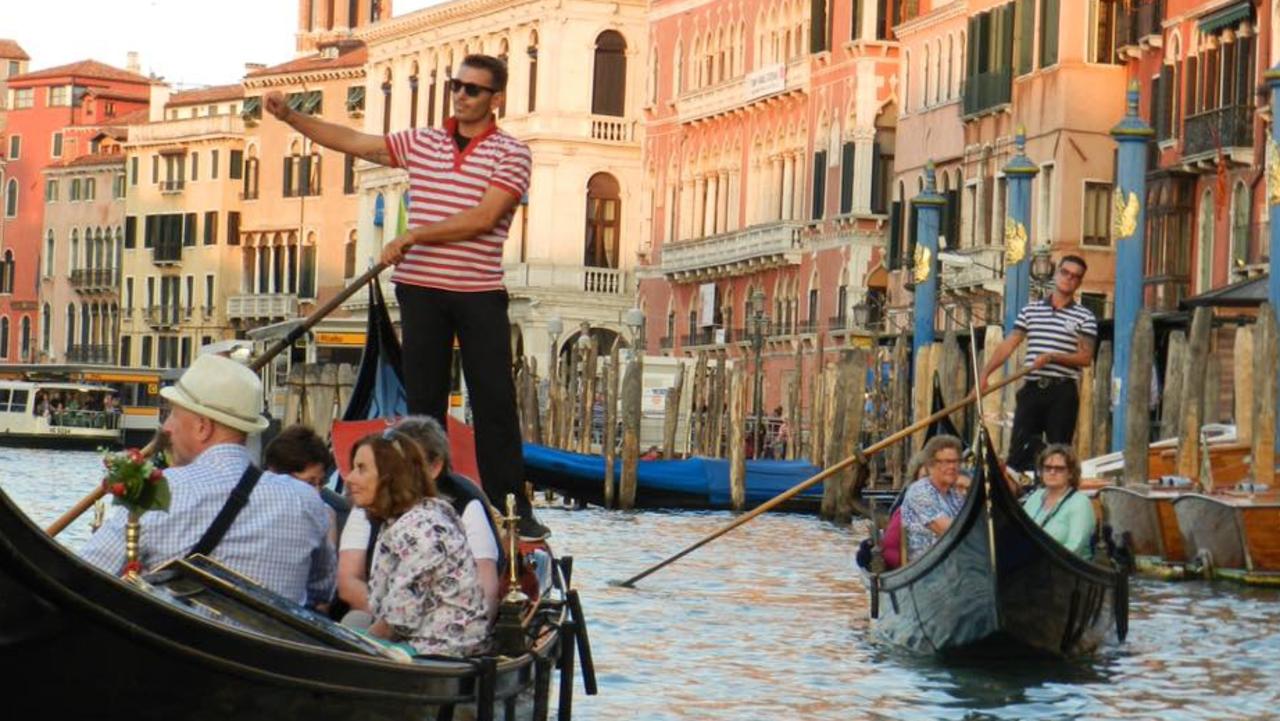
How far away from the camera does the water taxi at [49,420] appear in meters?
53.6

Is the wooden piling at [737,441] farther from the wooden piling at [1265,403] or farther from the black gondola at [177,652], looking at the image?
the black gondola at [177,652]

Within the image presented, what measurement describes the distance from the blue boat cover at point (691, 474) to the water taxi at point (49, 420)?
27.2 metres

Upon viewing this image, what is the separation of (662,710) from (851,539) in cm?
1197

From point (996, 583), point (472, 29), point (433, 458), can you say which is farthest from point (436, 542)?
point (472, 29)

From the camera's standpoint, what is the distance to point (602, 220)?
49781 mm

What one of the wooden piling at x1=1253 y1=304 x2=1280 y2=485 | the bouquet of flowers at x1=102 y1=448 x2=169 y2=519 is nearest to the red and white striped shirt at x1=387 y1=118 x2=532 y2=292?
the bouquet of flowers at x1=102 y1=448 x2=169 y2=519

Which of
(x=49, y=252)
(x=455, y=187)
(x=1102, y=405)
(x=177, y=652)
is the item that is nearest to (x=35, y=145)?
(x=49, y=252)

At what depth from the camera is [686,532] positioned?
23.5 meters

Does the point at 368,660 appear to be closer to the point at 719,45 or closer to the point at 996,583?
the point at 996,583

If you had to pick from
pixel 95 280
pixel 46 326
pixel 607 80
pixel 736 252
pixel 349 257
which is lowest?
pixel 46 326

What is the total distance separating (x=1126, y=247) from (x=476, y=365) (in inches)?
462

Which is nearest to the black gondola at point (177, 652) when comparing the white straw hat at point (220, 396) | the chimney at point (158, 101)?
the white straw hat at point (220, 396)

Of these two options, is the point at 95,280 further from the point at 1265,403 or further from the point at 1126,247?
the point at 1265,403

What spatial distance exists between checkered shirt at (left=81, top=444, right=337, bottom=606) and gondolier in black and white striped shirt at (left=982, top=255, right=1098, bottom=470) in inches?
247
